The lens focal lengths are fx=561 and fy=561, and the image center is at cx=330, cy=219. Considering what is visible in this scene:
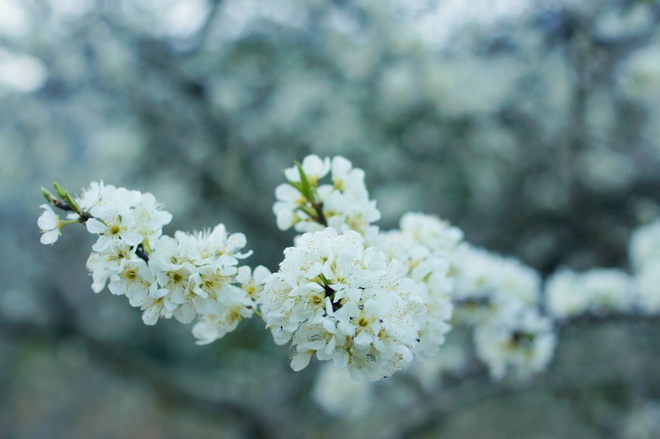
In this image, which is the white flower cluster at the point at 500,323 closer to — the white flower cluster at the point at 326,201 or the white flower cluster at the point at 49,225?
the white flower cluster at the point at 326,201

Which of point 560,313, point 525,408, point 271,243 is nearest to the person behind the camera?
point 560,313

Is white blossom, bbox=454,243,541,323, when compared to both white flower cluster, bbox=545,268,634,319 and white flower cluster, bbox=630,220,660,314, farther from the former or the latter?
white flower cluster, bbox=630,220,660,314

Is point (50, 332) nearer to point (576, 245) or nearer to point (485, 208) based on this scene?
point (485, 208)

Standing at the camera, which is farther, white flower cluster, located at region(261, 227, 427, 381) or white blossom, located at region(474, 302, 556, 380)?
white blossom, located at region(474, 302, 556, 380)

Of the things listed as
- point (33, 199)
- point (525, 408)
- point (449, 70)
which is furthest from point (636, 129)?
point (33, 199)

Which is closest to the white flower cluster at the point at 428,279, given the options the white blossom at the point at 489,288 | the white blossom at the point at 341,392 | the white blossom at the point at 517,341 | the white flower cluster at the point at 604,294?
the white blossom at the point at 489,288

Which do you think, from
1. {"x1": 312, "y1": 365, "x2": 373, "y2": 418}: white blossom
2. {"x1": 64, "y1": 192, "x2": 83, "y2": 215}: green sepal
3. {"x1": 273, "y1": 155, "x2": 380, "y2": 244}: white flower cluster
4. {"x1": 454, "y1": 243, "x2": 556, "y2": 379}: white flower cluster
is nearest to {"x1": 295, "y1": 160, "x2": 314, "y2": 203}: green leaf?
{"x1": 273, "y1": 155, "x2": 380, "y2": 244}: white flower cluster
